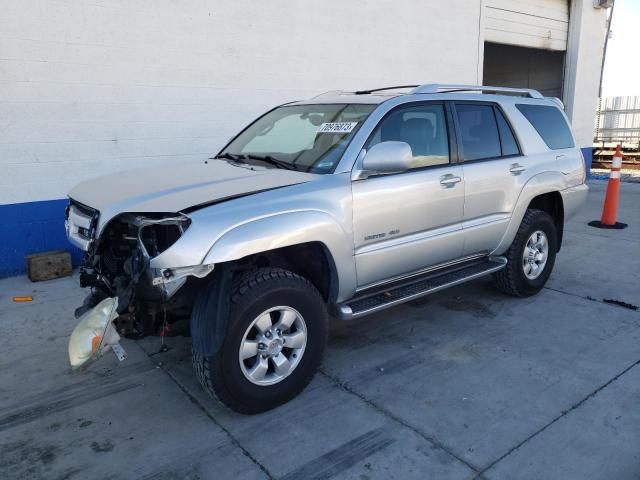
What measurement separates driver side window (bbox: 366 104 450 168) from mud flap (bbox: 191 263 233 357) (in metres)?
1.42

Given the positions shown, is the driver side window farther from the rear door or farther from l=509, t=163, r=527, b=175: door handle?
l=509, t=163, r=527, b=175: door handle

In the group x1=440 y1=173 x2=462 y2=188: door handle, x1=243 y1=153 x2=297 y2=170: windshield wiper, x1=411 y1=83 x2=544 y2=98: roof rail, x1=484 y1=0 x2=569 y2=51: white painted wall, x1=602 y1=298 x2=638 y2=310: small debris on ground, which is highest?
x1=484 y1=0 x2=569 y2=51: white painted wall

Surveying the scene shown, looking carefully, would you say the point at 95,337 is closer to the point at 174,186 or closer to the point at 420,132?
the point at 174,186

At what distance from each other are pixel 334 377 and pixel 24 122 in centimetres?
448

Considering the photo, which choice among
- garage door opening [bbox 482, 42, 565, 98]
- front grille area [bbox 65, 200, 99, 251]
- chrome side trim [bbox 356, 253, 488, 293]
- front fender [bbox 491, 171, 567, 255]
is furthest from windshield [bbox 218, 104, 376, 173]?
garage door opening [bbox 482, 42, 565, 98]

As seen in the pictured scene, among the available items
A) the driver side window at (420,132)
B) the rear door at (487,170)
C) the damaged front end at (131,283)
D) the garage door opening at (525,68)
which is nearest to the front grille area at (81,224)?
the damaged front end at (131,283)

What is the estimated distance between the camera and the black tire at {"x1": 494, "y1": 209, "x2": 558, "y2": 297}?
4.77 meters

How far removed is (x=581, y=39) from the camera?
522 inches

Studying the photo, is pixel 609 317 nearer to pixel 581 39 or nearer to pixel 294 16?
pixel 294 16

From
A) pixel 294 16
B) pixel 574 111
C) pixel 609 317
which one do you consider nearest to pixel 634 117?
pixel 574 111

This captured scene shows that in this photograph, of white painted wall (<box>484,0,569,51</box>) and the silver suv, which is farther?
white painted wall (<box>484,0,569,51</box>)

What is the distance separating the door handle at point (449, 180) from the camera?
155 inches

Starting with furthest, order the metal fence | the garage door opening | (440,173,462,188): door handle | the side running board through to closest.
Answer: the metal fence → the garage door opening → (440,173,462,188): door handle → the side running board

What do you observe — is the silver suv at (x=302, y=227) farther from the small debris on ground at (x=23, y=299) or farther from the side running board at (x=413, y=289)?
the small debris on ground at (x=23, y=299)
